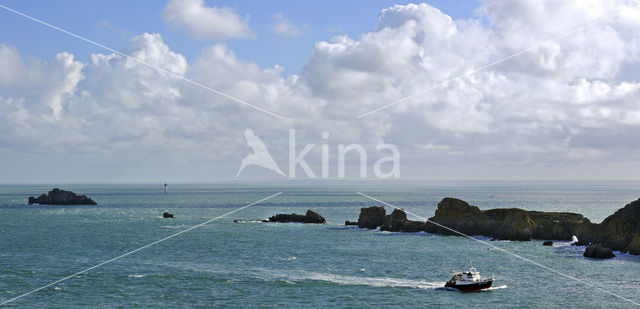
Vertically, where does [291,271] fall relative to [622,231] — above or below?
below

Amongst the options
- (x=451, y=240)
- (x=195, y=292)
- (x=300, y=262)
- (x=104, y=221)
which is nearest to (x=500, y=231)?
(x=451, y=240)

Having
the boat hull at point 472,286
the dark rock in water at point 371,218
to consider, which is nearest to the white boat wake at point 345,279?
the boat hull at point 472,286

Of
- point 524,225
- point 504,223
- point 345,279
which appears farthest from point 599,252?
point 345,279

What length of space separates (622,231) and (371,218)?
52.1 meters

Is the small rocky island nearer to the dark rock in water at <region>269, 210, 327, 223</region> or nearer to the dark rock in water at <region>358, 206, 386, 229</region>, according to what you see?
the dark rock in water at <region>358, 206, 386, 229</region>

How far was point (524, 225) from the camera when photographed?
98500 millimetres

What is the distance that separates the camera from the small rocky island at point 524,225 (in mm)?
79250

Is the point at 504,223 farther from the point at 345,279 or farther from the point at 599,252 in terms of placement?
the point at 345,279

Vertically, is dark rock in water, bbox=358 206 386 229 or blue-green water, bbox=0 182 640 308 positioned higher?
dark rock in water, bbox=358 206 386 229

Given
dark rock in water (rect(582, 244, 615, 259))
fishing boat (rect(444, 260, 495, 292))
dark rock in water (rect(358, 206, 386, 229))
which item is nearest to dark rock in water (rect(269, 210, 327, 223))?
dark rock in water (rect(358, 206, 386, 229))

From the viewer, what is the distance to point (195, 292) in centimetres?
5428

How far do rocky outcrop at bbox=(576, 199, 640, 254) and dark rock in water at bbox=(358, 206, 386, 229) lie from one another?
44.9 m

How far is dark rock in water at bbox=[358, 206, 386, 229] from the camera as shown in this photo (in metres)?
120

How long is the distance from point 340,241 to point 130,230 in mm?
47772
